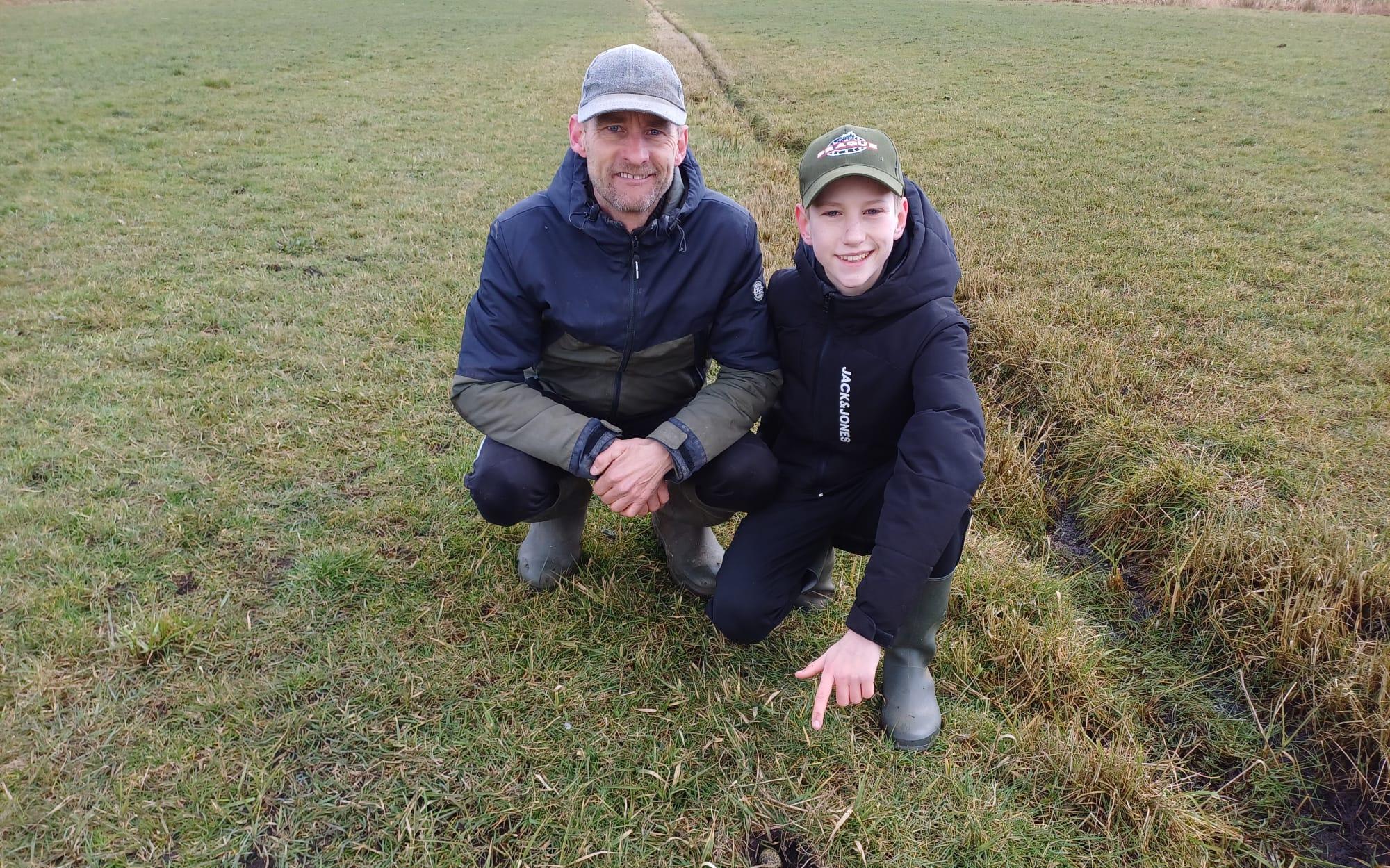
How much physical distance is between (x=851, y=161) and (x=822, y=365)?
0.73 metres

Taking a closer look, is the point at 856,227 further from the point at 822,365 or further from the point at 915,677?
the point at 915,677

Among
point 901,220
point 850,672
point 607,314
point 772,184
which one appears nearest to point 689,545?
point 607,314

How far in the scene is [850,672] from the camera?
2.48 m

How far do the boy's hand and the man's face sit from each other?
1.77m

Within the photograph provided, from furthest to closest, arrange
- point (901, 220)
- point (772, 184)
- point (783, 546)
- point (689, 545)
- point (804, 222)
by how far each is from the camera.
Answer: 1. point (772, 184)
2. point (689, 545)
3. point (783, 546)
4. point (804, 222)
5. point (901, 220)

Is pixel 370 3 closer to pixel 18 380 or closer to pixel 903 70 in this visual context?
pixel 903 70

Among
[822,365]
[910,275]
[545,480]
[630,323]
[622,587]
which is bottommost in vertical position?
[622,587]

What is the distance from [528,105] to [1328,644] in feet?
49.2

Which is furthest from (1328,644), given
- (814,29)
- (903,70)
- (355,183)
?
(814,29)

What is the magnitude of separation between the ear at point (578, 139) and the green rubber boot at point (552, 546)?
4.43 feet

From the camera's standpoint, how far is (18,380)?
16.9ft

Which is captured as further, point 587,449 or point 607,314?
point 607,314

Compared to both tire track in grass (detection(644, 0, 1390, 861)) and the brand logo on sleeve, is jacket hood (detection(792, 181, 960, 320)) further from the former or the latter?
tire track in grass (detection(644, 0, 1390, 861))

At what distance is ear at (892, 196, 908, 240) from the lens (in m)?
2.88
